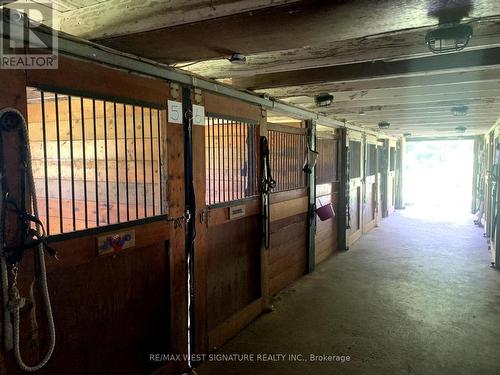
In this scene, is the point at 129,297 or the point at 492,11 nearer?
the point at 492,11

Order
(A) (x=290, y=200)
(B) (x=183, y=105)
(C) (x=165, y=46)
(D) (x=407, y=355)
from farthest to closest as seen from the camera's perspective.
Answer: (A) (x=290, y=200) → (D) (x=407, y=355) → (B) (x=183, y=105) → (C) (x=165, y=46)

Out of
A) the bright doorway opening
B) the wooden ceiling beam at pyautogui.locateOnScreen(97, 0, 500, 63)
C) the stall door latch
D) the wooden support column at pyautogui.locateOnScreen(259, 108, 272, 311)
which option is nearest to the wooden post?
the wooden support column at pyautogui.locateOnScreen(259, 108, 272, 311)

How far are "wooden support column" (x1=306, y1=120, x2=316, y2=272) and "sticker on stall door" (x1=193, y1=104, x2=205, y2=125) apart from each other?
201 cm

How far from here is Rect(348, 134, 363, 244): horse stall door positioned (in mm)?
5703

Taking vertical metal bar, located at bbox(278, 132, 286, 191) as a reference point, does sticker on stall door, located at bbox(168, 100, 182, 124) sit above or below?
above

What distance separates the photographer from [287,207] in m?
3.73

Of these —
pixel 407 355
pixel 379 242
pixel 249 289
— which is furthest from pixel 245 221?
pixel 379 242

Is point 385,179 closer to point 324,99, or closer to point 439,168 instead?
point 324,99

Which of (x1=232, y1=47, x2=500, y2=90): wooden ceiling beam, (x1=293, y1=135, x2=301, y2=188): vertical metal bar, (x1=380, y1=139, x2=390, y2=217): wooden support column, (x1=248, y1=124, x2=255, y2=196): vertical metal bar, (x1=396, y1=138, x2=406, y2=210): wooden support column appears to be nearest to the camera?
(x1=232, y1=47, x2=500, y2=90): wooden ceiling beam

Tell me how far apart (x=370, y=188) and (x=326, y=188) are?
2571 mm

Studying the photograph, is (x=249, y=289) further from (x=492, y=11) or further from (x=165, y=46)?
Result: (x=492, y=11)

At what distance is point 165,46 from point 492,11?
1.40m

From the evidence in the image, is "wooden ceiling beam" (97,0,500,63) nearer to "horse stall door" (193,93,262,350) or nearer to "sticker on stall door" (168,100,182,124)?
"sticker on stall door" (168,100,182,124)

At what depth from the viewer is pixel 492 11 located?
141cm
